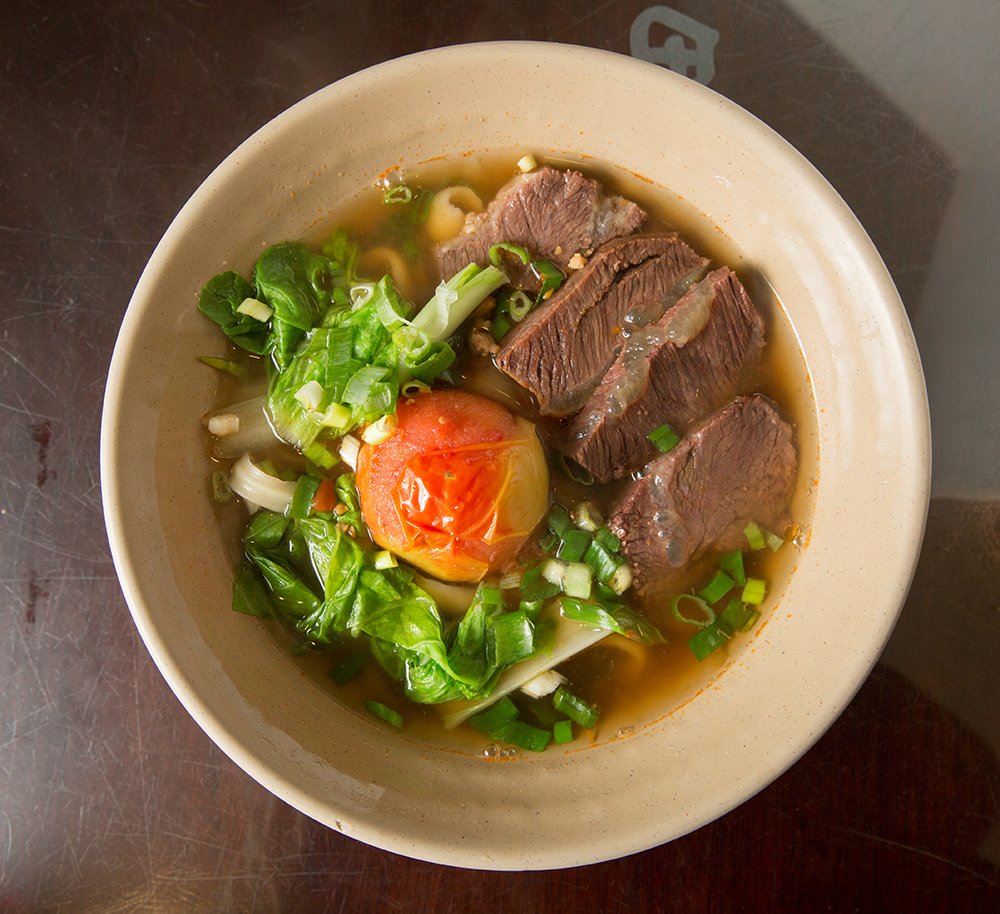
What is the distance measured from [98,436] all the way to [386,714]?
1.49 m

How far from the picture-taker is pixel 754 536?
7.80ft

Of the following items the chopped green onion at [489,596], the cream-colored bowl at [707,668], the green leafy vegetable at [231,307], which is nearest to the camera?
the cream-colored bowl at [707,668]

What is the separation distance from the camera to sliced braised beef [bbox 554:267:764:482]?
7.61 ft

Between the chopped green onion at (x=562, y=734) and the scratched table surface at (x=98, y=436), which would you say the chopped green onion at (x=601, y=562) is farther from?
the scratched table surface at (x=98, y=436)

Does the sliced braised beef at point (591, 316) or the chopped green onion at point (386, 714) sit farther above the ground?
the sliced braised beef at point (591, 316)

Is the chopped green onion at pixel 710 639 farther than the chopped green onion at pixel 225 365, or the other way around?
the chopped green onion at pixel 710 639

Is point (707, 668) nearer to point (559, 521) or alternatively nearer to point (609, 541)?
point (609, 541)

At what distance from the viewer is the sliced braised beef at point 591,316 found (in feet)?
7.59

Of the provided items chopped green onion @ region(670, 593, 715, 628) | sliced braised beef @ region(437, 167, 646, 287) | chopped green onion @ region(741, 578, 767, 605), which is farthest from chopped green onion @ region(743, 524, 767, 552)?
sliced braised beef @ region(437, 167, 646, 287)

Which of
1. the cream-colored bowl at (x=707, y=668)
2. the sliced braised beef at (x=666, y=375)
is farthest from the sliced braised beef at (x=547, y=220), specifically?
the sliced braised beef at (x=666, y=375)

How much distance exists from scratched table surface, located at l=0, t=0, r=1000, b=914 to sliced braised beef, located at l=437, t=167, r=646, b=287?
2.22 ft

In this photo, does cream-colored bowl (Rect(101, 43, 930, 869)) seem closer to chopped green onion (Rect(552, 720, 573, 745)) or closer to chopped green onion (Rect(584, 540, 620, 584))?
chopped green onion (Rect(552, 720, 573, 745))

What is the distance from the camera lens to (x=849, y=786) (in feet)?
7.95

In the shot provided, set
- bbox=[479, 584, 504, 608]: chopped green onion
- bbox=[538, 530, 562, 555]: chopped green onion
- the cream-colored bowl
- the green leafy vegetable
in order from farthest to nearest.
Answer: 1. bbox=[538, 530, 562, 555]: chopped green onion
2. bbox=[479, 584, 504, 608]: chopped green onion
3. the green leafy vegetable
4. the cream-colored bowl
